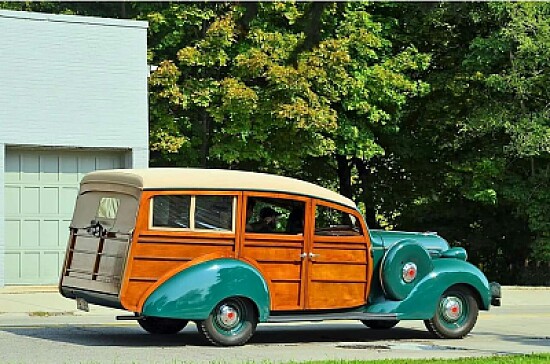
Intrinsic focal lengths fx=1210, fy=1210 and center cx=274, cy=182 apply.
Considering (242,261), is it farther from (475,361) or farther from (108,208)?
(475,361)

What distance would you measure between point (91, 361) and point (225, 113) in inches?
739

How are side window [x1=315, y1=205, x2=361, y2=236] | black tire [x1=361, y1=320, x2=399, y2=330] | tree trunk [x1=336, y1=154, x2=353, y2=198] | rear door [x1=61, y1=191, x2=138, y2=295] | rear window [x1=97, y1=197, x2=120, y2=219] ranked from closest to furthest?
rear door [x1=61, y1=191, x2=138, y2=295]
rear window [x1=97, y1=197, x2=120, y2=219]
side window [x1=315, y1=205, x2=361, y2=236]
black tire [x1=361, y1=320, x2=399, y2=330]
tree trunk [x1=336, y1=154, x2=353, y2=198]

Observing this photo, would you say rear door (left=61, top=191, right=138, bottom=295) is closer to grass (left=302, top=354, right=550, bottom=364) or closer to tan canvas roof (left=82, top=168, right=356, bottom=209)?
tan canvas roof (left=82, top=168, right=356, bottom=209)

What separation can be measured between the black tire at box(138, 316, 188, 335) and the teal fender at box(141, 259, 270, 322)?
5.79 feet

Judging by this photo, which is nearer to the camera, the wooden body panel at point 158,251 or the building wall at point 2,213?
the wooden body panel at point 158,251

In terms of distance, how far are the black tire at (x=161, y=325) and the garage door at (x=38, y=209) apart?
9402 millimetres

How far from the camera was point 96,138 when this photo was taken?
80.1 feet

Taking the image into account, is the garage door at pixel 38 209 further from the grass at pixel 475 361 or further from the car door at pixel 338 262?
the grass at pixel 475 361

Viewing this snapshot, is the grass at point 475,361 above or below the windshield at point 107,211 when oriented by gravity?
below

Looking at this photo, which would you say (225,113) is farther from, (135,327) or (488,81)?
(135,327)

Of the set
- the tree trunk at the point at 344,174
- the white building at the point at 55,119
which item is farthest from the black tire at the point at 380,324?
the tree trunk at the point at 344,174

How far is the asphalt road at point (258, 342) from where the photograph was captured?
12852 mm

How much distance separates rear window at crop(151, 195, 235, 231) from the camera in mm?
13703

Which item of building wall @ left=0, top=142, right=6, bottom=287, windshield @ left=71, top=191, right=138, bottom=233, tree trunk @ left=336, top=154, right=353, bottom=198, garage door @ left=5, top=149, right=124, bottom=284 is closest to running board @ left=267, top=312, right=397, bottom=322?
windshield @ left=71, top=191, right=138, bottom=233
